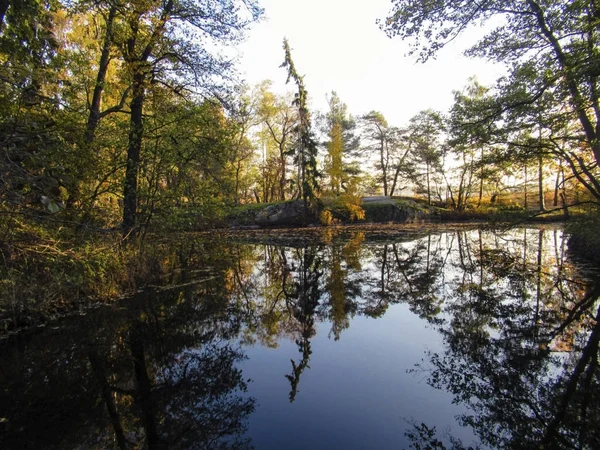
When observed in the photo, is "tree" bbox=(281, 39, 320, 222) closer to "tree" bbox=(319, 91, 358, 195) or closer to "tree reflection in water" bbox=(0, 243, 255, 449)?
"tree" bbox=(319, 91, 358, 195)

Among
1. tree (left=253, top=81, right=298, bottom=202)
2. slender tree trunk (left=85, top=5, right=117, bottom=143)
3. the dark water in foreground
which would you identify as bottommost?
the dark water in foreground

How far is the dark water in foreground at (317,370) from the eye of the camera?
127 inches

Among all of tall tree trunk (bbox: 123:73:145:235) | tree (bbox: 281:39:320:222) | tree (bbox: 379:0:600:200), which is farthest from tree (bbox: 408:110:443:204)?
tall tree trunk (bbox: 123:73:145:235)

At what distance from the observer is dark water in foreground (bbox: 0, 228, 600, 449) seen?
3217 millimetres

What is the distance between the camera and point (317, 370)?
14.7 ft

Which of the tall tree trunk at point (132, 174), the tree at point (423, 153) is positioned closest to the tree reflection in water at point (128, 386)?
the tall tree trunk at point (132, 174)

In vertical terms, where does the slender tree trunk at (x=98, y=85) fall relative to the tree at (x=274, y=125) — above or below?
below

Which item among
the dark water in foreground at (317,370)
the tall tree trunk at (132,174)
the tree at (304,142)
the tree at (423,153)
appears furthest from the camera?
the tree at (423,153)

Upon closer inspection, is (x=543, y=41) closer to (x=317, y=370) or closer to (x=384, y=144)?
(x=317, y=370)

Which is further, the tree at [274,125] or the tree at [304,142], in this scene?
Result: the tree at [274,125]

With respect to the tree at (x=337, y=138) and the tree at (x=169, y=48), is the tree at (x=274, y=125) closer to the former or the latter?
the tree at (x=337, y=138)

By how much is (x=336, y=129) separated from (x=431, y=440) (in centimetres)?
2647

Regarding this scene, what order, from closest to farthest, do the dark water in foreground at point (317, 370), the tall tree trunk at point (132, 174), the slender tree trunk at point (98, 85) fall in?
the dark water in foreground at point (317, 370) → the slender tree trunk at point (98, 85) → the tall tree trunk at point (132, 174)

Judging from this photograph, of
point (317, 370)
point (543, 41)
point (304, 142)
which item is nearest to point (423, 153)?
point (304, 142)
